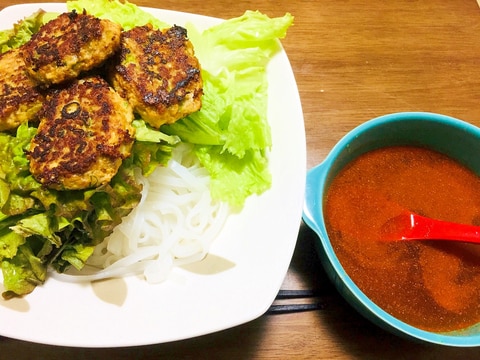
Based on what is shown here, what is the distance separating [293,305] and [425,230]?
1.74 ft

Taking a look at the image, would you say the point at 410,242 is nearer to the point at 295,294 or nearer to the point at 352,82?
the point at 295,294

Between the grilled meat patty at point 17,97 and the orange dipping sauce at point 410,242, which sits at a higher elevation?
the grilled meat patty at point 17,97

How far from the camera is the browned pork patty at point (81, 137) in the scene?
145 cm

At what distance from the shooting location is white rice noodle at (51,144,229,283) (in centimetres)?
167

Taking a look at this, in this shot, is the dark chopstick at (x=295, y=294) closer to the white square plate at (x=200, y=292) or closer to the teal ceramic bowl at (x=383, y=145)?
the teal ceramic bowl at (x=383, y=145)

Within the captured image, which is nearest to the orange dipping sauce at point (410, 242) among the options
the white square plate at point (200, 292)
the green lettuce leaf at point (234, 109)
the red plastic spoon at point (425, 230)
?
the red plastic spoon at point (425, 230)

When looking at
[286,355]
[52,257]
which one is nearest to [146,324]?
[52,257]

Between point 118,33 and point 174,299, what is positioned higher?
point 118,33

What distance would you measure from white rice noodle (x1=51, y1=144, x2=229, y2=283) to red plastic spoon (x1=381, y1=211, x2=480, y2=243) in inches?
22.7

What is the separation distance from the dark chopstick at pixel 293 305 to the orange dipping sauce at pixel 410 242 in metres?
0.23

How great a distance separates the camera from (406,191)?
1814 millimetres

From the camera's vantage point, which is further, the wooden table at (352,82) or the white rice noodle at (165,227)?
the wooden table at (352,82)

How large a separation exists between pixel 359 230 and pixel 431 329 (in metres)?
0.39

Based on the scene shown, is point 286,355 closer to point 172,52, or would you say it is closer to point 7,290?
point 7,290
